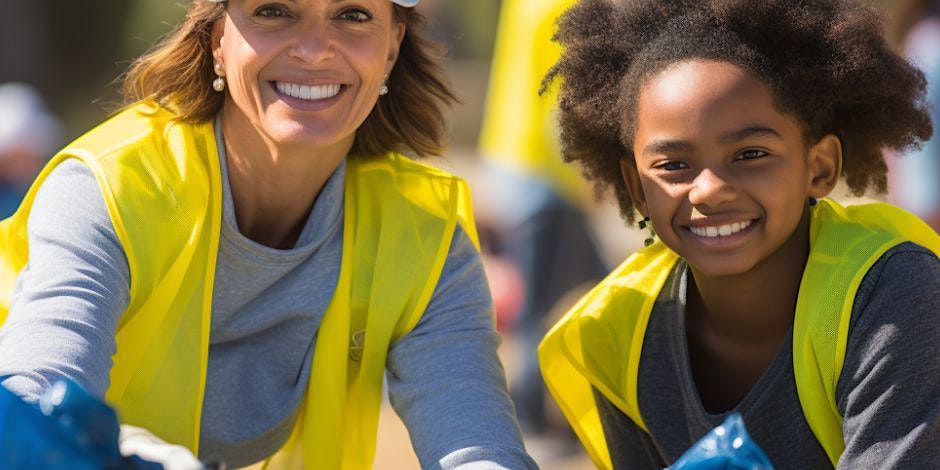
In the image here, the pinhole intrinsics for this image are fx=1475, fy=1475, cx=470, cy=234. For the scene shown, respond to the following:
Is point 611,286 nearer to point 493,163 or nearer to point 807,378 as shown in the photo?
point 807,378

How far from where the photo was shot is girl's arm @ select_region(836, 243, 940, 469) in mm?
2602

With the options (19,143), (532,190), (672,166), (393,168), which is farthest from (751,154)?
(19,143)

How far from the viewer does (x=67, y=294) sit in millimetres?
2672

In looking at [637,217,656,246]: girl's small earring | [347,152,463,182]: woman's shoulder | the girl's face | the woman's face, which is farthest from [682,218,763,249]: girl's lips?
the woman's face

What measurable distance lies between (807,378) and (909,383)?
20 cm

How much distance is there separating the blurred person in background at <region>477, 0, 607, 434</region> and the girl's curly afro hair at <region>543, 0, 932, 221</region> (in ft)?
5.75

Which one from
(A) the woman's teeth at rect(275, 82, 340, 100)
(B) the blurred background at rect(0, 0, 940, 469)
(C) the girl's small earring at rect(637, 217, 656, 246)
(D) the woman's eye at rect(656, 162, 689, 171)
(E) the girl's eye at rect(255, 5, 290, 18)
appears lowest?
(B) the blurred background at rect(0, 0, 940, 469)

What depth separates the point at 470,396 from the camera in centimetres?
292

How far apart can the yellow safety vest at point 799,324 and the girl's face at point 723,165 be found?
11cm

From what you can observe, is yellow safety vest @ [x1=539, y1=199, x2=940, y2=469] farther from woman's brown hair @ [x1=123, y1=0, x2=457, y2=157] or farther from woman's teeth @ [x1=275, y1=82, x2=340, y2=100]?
woman's teeth @ [x1=275, y1=82, x2=340, y2=100]

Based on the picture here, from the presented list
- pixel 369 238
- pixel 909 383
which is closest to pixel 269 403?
pixel 369 238

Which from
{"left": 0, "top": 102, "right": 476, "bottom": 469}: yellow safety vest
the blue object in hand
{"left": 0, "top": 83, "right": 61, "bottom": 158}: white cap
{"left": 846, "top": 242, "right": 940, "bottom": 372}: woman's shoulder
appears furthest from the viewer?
{"left": 0, "top": 83, "right": 61, "bottom": 158}: white cap

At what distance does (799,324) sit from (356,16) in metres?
1.07

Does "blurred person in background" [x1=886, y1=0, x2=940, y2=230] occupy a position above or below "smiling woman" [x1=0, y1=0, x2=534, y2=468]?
above
